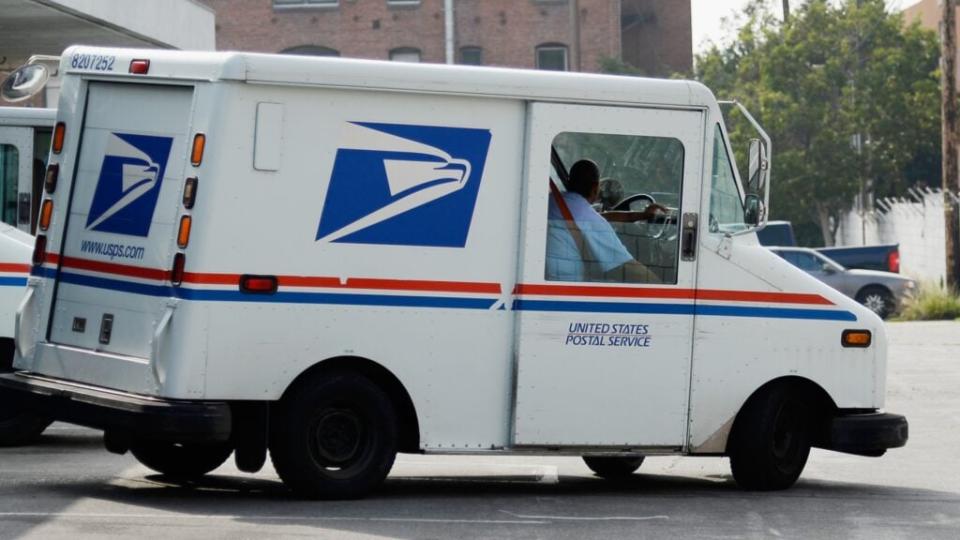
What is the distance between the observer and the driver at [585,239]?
1080cm

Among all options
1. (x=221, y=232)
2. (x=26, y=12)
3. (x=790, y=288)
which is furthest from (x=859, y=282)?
(x=221, y=232)

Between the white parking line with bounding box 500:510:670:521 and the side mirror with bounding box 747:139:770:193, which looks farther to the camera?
the side mirror with bounding box 747:139:770:193

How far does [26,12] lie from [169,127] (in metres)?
12.4

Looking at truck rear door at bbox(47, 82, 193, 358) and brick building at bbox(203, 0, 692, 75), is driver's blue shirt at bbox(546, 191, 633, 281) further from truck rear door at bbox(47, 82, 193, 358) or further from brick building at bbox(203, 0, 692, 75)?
brick building at bbox(203, 0, 692, 75)

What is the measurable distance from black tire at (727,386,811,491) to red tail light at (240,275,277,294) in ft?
10.1

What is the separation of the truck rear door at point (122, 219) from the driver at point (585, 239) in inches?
87.1

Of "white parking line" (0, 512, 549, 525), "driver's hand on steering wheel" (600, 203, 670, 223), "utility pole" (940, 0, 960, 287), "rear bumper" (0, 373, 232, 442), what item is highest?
"utility pole" (940, 0, 960, 287)

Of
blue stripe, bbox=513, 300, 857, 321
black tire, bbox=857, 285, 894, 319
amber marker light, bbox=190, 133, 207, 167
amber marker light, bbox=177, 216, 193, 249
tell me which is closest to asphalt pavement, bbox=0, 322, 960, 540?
blue stripe, bbox=513, 300, 857, 321

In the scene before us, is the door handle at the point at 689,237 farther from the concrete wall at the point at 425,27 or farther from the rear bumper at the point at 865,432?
the concrete wall at the point at 425,27

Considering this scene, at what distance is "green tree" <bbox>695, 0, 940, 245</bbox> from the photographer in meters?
50.0

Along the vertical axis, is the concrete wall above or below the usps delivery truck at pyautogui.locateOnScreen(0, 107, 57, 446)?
above

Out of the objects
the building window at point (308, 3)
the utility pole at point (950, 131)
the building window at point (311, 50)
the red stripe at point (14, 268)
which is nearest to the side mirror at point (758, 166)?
the red stripe at point (14, 268)

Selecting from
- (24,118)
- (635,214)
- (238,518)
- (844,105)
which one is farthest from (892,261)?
(238,518)

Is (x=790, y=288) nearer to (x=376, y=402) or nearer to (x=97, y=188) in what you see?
(x=376, y=402)
